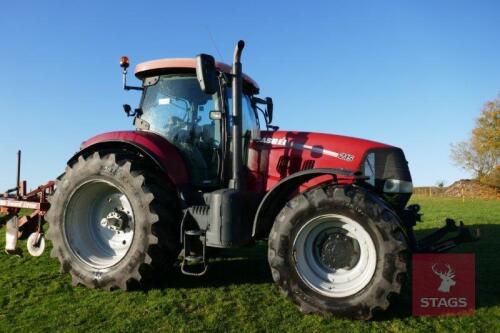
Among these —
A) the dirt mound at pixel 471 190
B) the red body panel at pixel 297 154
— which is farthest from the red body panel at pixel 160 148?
the dirt mound at pixel 471 190

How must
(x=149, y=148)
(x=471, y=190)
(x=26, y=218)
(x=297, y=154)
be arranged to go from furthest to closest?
(x=471, y=190) → (x=26, y=218) → (x=149, y=148) → (x=297, y=154)

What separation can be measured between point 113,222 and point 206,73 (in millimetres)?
1977

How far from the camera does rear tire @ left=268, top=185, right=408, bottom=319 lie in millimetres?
3492

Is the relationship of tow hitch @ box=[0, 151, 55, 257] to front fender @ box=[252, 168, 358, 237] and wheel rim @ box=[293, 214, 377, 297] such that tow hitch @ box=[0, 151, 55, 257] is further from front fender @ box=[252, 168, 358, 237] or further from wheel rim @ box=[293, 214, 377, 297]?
wheel rim @ box=[293, 214, 377, 297]

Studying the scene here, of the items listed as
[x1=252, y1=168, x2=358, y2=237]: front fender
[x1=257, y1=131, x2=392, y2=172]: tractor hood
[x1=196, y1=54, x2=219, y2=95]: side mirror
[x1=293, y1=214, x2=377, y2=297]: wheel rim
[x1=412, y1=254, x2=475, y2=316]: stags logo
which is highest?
[x1=196, y1=54, x2=219, y2=95]: side mirror

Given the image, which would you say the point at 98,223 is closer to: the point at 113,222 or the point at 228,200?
the point at 113,222

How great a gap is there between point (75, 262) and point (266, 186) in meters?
2.25

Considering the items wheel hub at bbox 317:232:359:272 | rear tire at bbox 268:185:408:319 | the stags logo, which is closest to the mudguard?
rear tire at bbox 268:185:408:319

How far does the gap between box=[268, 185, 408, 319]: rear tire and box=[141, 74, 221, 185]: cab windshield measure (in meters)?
1.42

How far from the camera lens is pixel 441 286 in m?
4.16

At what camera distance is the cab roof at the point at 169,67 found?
16.3 ft

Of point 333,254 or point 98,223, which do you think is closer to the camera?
point 333,254

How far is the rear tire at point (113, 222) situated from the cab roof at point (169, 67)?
1174mm

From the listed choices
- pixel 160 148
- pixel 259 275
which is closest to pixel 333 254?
pixel 259 275
